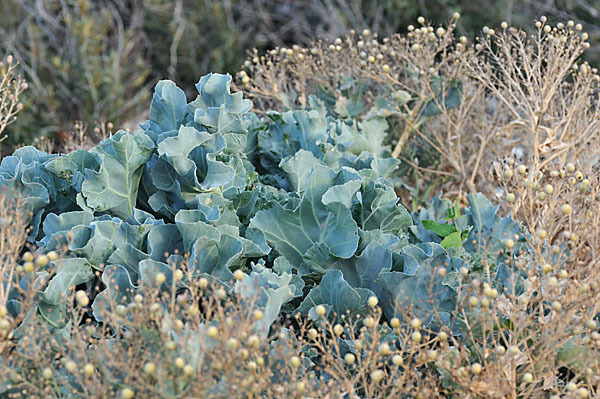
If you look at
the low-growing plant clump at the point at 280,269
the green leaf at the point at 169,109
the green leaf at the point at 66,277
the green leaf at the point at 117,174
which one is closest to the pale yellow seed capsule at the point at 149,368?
the low-growing plant clump at the point at 280,269

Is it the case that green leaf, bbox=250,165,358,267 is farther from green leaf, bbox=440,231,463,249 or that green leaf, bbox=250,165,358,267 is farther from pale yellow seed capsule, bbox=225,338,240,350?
pale yellow seed capsule, bbox=225,338,240,350

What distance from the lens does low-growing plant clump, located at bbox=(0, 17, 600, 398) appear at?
120 centimetres

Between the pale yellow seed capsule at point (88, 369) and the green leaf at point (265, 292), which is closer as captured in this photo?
the pale yellow seed capsule at point (88, 369)

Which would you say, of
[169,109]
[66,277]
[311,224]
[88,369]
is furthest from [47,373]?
[169,109]

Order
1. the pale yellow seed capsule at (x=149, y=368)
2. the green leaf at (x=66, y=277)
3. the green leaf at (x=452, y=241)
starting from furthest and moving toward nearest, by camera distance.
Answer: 1. the green leaf at (x=452, y=241)
2. the green leaf at (x=66, y=277)
3. the pale yellow seed capsule at (x=149, y=368)

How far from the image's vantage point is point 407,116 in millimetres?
2473

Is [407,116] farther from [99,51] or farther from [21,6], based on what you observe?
[21,6]

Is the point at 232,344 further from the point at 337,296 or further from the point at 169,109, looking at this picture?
the point at 169,109

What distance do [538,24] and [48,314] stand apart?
1730mm

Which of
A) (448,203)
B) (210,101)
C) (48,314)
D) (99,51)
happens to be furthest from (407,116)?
(99,51)

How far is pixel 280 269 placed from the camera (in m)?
1.59

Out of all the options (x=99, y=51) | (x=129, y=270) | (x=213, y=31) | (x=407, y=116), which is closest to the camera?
(x=129, y=270)

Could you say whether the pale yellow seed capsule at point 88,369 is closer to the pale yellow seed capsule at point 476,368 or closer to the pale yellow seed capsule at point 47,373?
the pale yellow seed capsule at point 47,373

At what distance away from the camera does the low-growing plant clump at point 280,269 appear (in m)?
1.20
